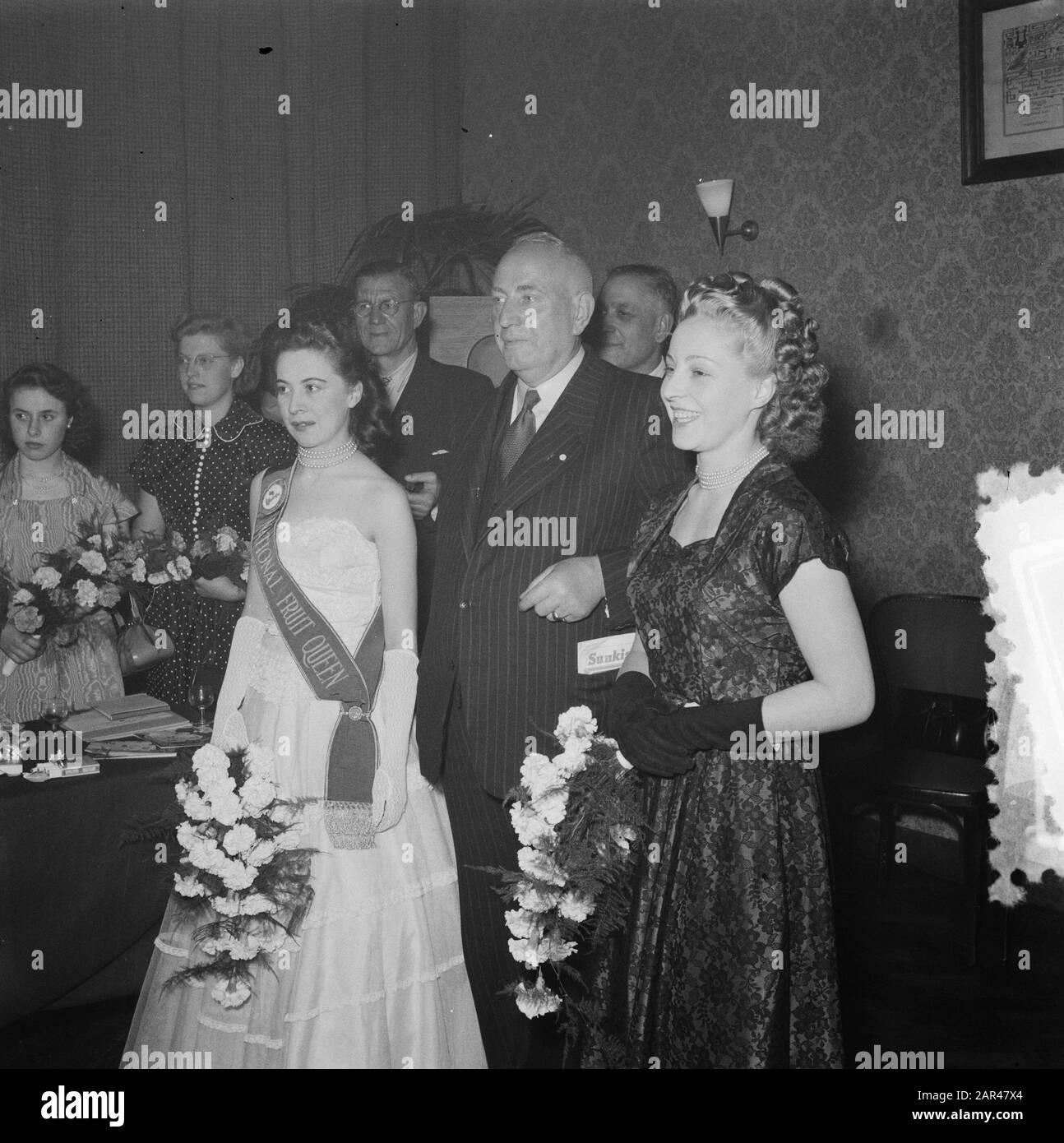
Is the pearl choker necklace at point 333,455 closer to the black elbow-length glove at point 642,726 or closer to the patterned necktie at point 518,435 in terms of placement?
the patterned necktie at point 518,435

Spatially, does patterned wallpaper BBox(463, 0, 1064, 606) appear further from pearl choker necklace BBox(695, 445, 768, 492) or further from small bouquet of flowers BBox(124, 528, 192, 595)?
small bouquet of flowers BBox(124, 528, 192, 595)

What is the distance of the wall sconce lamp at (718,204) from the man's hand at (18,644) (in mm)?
1799

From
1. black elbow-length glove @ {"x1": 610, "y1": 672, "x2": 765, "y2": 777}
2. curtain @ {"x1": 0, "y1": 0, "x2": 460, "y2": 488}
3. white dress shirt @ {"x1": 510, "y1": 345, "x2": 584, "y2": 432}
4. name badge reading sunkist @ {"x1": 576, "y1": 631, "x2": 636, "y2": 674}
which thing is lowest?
black elbow-length glove @ {"x1": 610, "y1": 672, "x2": 765, "y2": 777}

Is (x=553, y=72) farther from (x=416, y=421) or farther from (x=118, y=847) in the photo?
(x=118, y=847)

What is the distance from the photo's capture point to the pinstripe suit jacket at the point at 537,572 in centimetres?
243

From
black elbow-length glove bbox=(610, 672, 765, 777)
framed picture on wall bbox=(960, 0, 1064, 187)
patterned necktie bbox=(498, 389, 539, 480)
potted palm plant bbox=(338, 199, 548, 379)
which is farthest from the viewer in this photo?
framed picture on wall bbox=(960, 0, 1064, 187)

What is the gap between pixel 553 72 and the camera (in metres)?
2.88

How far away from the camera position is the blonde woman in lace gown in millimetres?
2385

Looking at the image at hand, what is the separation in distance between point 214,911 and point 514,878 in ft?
1.91

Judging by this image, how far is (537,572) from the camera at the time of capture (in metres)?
2.44

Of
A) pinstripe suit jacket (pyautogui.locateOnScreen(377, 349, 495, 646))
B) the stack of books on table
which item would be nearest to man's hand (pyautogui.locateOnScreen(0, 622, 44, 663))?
the stack of books on table

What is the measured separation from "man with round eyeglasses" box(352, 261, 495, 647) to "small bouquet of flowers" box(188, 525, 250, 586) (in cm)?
34

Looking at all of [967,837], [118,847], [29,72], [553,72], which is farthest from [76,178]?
[967,837]

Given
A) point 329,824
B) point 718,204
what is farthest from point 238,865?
point 718,204
